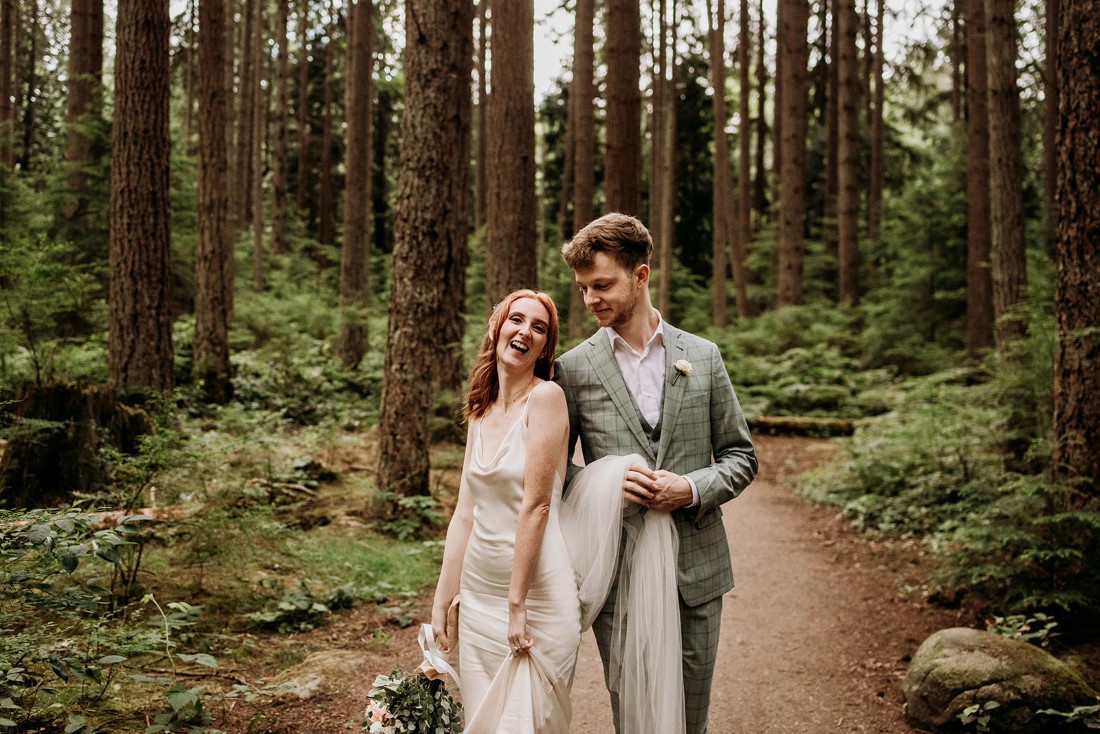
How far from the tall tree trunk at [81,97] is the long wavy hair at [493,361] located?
11.7 metres

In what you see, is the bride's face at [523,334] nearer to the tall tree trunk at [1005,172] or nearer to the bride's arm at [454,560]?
the bride's arm at [454,560]

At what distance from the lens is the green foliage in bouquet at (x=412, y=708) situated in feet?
9.23

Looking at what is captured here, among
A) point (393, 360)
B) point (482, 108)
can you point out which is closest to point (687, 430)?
point (393, 360)

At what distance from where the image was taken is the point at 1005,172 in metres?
11.4

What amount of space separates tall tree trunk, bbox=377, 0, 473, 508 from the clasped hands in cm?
524

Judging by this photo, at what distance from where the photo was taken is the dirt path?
15.8 feet

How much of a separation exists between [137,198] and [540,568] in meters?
8.01

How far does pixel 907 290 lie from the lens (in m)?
18.8

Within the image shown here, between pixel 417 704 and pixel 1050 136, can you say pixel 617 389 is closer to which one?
pixel 417 704

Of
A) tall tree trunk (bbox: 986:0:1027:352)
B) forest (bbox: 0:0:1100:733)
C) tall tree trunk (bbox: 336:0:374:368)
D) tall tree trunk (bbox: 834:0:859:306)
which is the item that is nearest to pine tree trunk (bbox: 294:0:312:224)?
forest (bbox: 0:0:1100:733)

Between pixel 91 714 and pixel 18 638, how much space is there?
2.60ft

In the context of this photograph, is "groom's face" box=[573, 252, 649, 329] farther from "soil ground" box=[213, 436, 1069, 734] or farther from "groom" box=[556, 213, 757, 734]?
"soil ground" box=[213, 436, 1069, 734]

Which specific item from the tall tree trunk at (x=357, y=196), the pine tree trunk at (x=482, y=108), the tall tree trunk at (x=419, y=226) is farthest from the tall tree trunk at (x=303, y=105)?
the tall tree trunk at (x=419, y=226)

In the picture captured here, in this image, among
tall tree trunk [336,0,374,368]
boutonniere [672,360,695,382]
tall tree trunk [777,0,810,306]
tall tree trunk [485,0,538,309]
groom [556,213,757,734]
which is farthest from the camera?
tall tree trunk [777,0,810,306]
